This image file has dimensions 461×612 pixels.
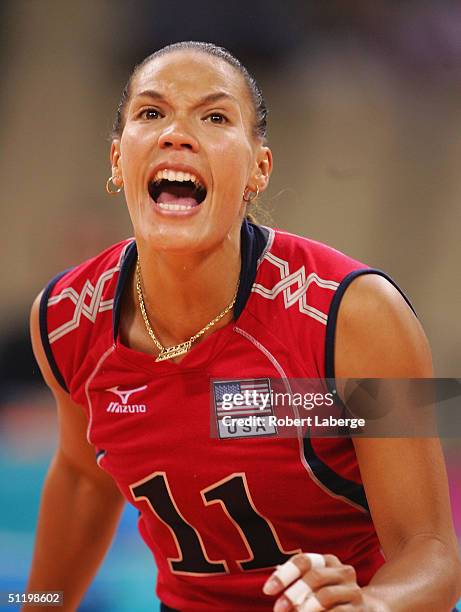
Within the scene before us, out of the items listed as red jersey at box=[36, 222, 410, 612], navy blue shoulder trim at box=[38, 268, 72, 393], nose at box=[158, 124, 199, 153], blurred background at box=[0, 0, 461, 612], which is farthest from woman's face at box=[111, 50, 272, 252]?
blurred background at box=[0, 0, 461, 612]

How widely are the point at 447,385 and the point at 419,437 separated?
0.17m

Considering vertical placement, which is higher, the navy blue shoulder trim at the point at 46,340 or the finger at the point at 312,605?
the navy blue shoulder trim at the point at 46,340

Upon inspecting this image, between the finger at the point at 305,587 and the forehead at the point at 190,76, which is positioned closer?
the finger at the point at 305,587

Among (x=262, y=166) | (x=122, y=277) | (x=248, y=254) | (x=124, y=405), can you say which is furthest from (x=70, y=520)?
(x=262, y=166)

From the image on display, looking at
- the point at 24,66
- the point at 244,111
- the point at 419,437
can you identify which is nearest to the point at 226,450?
the point at 419,437

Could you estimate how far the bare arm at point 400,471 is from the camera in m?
1.08

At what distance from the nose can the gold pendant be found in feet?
0.86

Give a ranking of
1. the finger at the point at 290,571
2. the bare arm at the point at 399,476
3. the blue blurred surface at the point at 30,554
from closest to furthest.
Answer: the finger at the point at 290,571 → the bare arm at the point at 399,476 → the blue blurred surface at the point at 30,554

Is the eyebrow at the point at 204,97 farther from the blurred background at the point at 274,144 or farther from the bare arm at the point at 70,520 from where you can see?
the blurred background at the point at 274,144

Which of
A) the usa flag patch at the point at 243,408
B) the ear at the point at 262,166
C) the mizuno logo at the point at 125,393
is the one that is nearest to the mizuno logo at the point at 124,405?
the mizuno logo at the point at 125,393

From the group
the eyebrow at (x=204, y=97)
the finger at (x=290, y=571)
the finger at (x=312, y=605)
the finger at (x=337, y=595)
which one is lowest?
the finger at (x=312, y=605)

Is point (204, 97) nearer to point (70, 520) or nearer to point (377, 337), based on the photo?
point (377, 337)

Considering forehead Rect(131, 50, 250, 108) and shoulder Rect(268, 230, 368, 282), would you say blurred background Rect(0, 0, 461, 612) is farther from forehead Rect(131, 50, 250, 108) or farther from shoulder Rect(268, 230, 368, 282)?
forehead Rect(131, 50, 250, 108)

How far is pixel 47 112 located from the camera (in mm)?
2373
